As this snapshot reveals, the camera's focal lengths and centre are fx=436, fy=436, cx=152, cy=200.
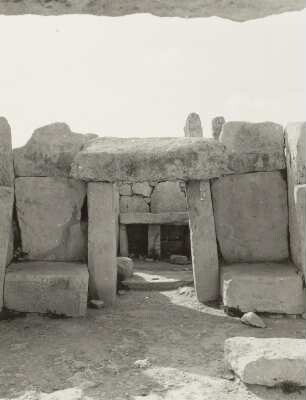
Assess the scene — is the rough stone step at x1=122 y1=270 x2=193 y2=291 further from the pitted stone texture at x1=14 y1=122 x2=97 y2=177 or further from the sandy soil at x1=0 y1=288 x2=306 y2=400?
→ the pitted stone texture at x1=14 y1=122 x2=97 y2=177

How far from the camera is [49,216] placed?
533cm

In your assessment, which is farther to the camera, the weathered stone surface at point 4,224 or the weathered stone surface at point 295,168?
the weathered stone surface at point 4,224

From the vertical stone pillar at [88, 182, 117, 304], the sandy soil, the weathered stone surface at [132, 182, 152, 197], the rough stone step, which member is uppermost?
the weathered stone surface at [132, 182, 152, 197]

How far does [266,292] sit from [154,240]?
4.65m

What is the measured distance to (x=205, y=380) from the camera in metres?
3.20

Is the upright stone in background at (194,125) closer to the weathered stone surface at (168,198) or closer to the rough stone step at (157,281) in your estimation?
the weathered stone surface at (168,198)

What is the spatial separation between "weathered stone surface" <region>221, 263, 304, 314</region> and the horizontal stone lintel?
4.26 m

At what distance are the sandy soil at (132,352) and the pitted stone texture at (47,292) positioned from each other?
0.15 m

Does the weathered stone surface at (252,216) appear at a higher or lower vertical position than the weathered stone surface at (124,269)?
higher

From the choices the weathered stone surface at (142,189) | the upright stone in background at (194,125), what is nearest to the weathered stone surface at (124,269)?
the weathered stone surface at (142,189)

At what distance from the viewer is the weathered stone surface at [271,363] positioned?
2.92 meters

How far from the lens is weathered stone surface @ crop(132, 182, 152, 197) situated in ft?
31.3

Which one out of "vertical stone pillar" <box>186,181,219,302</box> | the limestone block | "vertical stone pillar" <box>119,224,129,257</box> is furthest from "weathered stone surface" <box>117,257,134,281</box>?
the limestone block

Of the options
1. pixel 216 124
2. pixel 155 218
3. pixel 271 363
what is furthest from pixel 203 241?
pixel 216 124
